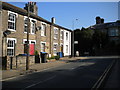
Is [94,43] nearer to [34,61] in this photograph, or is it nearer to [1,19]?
[34,61]

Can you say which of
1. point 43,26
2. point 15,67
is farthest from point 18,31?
point 43,26

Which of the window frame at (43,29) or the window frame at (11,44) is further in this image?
the window frame at (43,29)

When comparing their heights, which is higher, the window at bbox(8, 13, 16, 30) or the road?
the window at bbox(8, 13, 16, 30)

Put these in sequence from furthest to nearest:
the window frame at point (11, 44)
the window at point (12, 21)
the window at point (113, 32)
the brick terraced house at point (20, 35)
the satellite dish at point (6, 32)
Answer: the window at point (113, 32), the window at point (12, 21), the window frame at point (11, 44), the satellite dish at point (6, 32), the brick terraced house at point (20, 35)

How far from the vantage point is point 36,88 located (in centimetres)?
823

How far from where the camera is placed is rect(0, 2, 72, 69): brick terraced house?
56.4 feet

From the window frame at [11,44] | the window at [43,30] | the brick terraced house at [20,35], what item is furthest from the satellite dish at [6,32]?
the window at [43,30]

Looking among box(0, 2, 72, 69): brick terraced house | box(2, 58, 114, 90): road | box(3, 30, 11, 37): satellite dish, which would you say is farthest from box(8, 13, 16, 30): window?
box(2, 58, 114, 90): road

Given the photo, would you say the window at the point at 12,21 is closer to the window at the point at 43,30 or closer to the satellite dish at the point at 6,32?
the satellite dish at the point at 6,32

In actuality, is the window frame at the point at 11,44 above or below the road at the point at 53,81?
above

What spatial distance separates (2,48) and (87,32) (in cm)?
3886

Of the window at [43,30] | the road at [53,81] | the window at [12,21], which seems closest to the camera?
the road at [53,81]

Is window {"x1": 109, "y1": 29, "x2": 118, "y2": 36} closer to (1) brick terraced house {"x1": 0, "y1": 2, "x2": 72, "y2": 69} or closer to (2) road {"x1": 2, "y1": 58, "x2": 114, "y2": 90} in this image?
(1) brick terraced house {"x1": 0, "y1": 2, "x2": 72, "y2": 69}

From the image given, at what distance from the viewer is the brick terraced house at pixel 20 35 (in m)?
17.2
